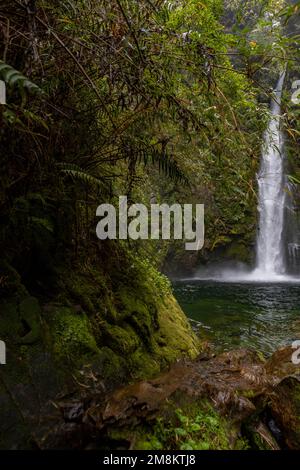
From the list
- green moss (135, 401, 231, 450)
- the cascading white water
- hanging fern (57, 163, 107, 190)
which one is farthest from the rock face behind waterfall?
the cascading white water

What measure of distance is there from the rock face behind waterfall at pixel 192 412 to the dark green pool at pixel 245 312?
3.54 m

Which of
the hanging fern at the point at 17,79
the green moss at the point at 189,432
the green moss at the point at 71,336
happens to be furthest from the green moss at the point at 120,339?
the hanging fern at the point at 17,79

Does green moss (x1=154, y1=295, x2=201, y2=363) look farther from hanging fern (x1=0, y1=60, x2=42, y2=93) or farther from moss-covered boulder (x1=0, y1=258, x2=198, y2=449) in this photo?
hanging fern (x1=0, y1=60, x2=42, y2=93)

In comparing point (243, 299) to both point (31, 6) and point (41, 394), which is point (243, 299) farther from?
point (31, 6)

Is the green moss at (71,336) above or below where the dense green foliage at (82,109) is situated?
below

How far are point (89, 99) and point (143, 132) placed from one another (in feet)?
2.00

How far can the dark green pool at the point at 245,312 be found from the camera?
281 inches

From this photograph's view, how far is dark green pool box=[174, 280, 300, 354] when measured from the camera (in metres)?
7.14

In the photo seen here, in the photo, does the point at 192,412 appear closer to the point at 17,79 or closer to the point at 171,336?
the point at 171,336

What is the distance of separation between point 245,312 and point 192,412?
7528mm

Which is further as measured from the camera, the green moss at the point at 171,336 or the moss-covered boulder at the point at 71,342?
the green moss at the point at 171,336

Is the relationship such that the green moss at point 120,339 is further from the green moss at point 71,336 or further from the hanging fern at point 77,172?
the hanging fern at point 77,172

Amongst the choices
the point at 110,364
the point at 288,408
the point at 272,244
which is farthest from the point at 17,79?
the point at 272,244

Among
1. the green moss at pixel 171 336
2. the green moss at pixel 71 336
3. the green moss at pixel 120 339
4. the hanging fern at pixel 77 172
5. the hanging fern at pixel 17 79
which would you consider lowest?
the green moss at pixel 171 336
